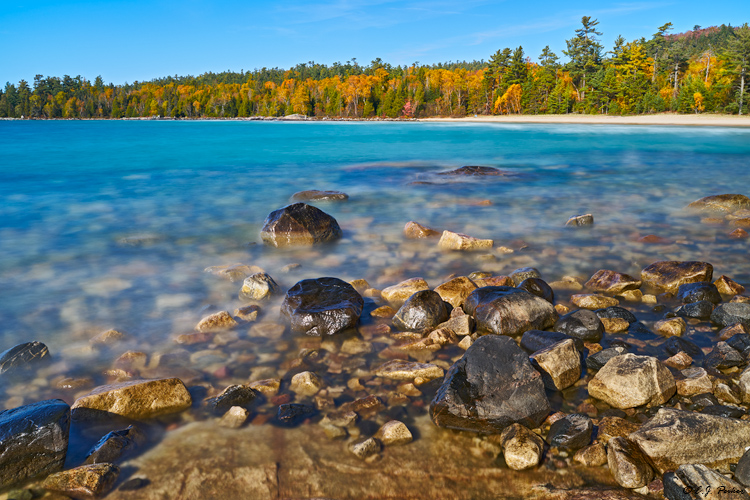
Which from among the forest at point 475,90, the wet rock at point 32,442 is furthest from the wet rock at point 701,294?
the forest at point 475,90

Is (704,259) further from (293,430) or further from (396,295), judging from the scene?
(293,430)

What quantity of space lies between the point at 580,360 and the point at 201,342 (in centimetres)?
373

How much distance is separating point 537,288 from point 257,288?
3.50 m

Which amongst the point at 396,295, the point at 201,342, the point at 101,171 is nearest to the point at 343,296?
the point at 396,295

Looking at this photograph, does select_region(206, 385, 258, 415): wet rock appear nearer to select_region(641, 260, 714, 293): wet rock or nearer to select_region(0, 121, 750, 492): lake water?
select_region(0, 121, 750, 492): lake water

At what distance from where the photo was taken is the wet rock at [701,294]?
215 inches

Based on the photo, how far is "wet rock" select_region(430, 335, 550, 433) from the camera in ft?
11.3

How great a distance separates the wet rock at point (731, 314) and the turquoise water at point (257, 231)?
1.87m

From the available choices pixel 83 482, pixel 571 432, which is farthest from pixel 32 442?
pixel 571 432

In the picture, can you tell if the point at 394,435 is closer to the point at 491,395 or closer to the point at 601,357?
the point at 491,395

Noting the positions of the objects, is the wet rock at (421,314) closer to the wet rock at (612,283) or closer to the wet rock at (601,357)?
the wet rock at (601,357)

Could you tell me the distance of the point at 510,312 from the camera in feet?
16.2

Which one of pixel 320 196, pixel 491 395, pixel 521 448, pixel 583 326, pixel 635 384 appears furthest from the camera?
pixel 320 196

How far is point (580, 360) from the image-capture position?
13.8 ft
